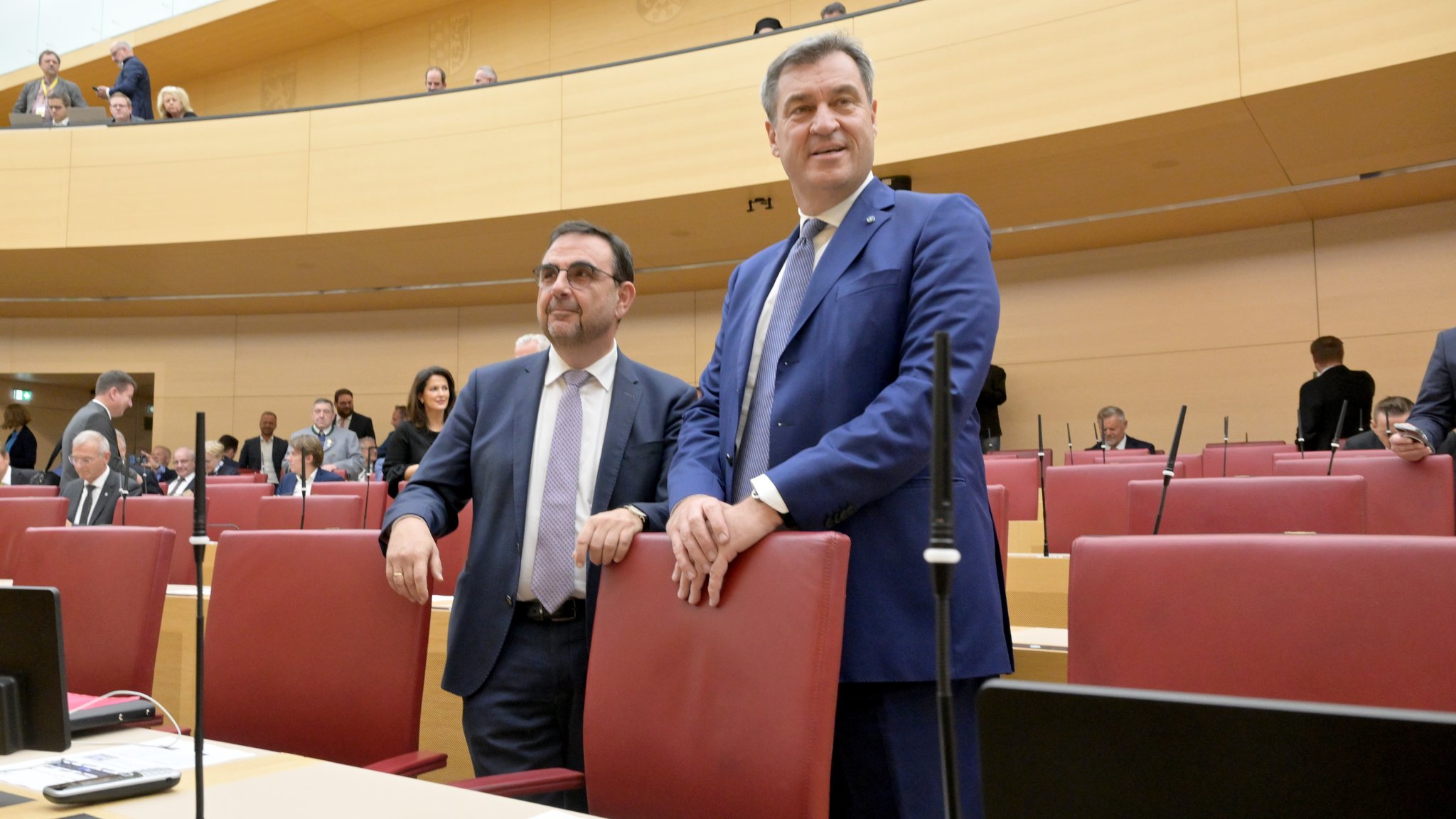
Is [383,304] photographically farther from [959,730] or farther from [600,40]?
[959,730]

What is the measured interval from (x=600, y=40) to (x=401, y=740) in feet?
30.3

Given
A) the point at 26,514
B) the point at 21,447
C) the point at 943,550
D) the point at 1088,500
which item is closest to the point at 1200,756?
the point at 943,550

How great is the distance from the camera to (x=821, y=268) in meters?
1.54

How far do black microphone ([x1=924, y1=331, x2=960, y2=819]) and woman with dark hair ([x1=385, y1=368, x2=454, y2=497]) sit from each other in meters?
3.87

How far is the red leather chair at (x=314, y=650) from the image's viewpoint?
67.7 inches

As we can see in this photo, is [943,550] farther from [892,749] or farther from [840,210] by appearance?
[840,210]

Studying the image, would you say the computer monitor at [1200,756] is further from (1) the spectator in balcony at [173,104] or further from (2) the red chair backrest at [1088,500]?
(1) the spectator in balcony at [173,104]

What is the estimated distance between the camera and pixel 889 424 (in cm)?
132

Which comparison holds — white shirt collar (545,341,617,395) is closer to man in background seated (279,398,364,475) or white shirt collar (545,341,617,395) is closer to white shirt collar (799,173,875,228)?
white shirt collar (799,173,875,228)

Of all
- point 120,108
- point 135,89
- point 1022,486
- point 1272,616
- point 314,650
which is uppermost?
point 135,89

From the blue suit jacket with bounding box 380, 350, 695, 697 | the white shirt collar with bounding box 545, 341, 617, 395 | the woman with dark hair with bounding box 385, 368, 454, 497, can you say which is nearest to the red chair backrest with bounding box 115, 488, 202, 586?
the woman with dark hair with bounding box 385, 368, 454, 497

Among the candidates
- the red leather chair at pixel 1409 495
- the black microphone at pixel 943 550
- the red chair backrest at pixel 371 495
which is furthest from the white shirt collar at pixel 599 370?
the red chair backrest at pixel 371 495

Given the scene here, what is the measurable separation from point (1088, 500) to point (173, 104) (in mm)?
8268

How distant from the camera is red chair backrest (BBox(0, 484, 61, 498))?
15.5ft
